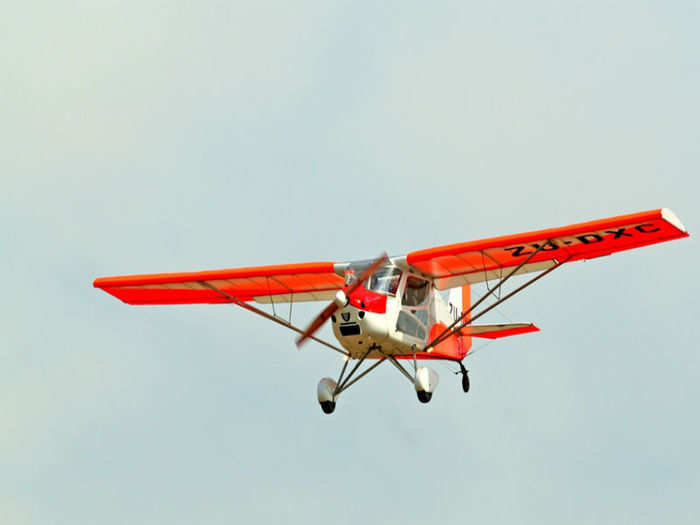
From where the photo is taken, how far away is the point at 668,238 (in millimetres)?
23609

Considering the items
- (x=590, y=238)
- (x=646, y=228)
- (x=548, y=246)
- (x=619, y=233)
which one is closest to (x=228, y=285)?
(x=548, y=246)

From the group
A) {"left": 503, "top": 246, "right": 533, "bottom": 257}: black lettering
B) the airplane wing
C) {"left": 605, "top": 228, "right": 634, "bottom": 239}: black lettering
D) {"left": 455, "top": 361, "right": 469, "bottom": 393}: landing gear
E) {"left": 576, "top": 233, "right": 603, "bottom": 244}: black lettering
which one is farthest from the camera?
{"left": 455, "top": 361, "right": 469, "bottom": 393}: landing gear

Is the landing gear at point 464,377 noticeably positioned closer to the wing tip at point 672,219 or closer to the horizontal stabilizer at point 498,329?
the horizontal stabilizer at point 498,329

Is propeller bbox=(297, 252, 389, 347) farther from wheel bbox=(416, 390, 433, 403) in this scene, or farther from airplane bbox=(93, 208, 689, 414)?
wheel bbox=(416, 390, 433, 403)

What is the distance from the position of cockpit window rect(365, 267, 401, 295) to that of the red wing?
243 centimetres

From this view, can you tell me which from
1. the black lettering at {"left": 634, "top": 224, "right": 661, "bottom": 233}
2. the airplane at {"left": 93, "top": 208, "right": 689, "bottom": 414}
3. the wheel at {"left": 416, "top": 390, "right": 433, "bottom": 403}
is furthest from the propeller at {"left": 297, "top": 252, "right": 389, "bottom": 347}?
the black lettering at {"left": 634, "top": 224, "right": 661, "bottom": 233}

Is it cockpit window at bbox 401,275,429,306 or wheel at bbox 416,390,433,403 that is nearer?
wheel at bbox 416,390,433,403

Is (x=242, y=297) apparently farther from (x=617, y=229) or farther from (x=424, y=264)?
(x=617, y=229)

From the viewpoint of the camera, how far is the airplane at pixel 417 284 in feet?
76.4

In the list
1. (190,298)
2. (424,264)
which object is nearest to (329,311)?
(424,264)

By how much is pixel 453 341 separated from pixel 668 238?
17.7 feet

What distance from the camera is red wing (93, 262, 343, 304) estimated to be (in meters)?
27.2

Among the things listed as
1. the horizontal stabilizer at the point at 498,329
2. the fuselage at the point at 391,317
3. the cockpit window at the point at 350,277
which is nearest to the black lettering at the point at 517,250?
the fuselage at the point at 391,317

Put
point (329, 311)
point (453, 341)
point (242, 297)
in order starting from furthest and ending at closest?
point (242, 297)
point (453, 341)
point (329, 311)
